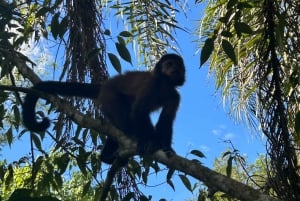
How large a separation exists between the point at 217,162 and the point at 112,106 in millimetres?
10072

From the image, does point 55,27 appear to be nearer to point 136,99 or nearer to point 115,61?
point 115,61

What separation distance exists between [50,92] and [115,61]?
2.02ft

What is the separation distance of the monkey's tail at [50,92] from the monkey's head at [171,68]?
2.72ft

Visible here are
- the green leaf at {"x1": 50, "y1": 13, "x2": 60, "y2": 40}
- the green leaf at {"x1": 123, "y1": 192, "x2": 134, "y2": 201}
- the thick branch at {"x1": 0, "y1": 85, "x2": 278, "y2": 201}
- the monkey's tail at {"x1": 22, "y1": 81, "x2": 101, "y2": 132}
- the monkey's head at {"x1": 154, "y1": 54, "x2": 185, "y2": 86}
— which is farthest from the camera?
the monkey's head at {"x1": 154, "y1": 54, "x2": 185, "y2": 86}

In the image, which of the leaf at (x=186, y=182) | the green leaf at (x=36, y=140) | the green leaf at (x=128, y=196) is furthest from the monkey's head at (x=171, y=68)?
the green leaf at (x=128, y=196)

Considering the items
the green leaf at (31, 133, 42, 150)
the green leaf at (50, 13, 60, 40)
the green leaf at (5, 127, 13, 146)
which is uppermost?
the green leaf at (50, 13, 60, 40)

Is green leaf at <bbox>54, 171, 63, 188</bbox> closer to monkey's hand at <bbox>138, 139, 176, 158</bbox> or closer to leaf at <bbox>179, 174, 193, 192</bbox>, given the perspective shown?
monkey's hand at <bbox>138, 139, 176, 158</bbox>

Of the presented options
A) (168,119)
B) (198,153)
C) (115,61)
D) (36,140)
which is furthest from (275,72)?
(36,140)

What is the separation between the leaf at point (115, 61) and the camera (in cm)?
389

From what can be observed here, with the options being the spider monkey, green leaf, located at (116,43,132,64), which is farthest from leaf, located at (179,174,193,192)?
green leaf, located at (116,43,132,64)

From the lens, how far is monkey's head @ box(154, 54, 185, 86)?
16.4 feet

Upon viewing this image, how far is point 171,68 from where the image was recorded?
4992 mm

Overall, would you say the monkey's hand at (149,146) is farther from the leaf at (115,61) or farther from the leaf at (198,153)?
the leaf at (115,61)

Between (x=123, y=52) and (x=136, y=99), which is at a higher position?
(x=136, y=99)
